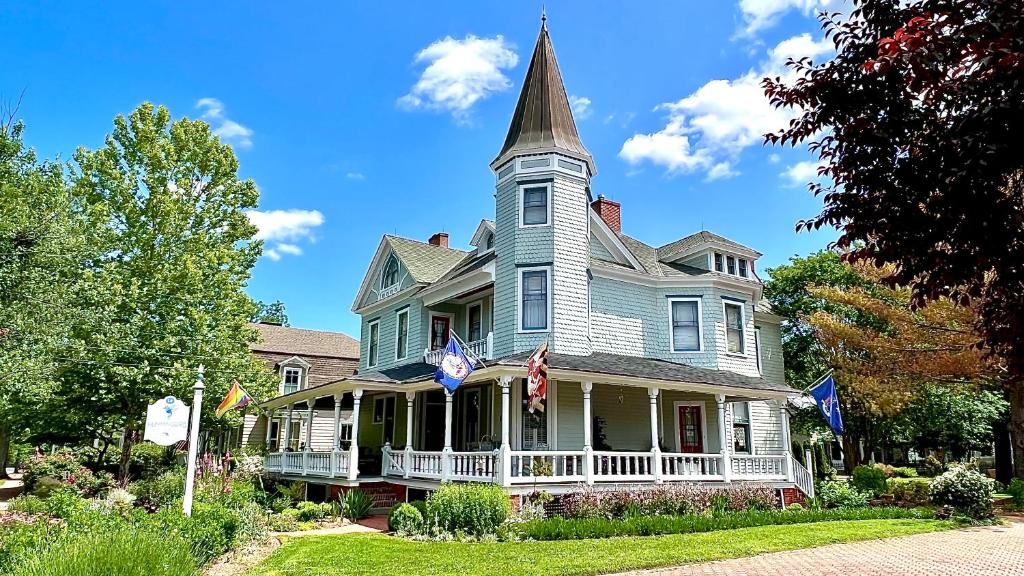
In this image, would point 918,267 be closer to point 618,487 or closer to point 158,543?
point 158,543

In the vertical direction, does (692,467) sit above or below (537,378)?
below

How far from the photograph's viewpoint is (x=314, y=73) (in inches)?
629

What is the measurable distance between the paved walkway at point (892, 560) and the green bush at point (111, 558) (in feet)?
19.1

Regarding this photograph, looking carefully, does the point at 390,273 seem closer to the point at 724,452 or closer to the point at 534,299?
the point at 534,299

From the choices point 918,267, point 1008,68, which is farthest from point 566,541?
point 1008,68

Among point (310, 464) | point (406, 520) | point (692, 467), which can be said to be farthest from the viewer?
point (310, 464)

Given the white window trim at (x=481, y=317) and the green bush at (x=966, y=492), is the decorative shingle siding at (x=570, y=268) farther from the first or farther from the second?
the green bush at (x=966, y=492)

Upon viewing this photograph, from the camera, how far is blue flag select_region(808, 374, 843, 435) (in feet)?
61.1

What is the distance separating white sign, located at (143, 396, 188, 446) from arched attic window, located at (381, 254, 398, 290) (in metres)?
14.2

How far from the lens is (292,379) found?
3731 centimetres

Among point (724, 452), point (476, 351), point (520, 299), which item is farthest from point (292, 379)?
point (724, 452)

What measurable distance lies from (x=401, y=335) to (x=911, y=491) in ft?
56.4

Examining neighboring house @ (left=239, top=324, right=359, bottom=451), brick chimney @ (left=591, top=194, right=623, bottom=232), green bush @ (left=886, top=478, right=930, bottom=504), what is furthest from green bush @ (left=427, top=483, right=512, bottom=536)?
neighboring house @ (left=239, top=324, right=359, bottom=451)

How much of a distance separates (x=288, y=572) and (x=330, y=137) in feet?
42.4
